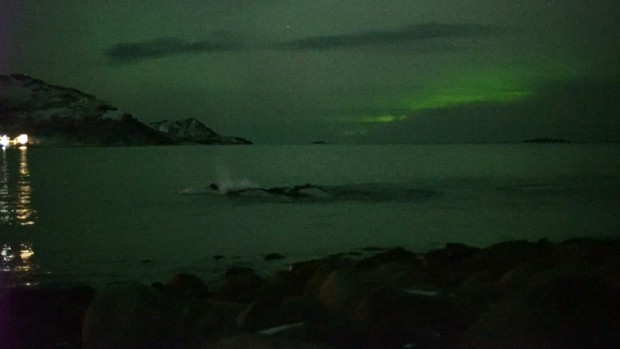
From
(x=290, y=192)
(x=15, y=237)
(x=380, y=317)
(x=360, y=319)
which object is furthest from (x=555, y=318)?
(x=290, y=192)

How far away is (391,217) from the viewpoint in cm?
3228

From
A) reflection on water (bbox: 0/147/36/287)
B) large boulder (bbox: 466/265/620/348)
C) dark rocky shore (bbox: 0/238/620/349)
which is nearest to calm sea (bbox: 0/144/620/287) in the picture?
reflection on water (bbox: 0/147/36/287)

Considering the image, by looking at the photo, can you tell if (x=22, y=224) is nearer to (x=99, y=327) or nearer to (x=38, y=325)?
(x=38, y=325)

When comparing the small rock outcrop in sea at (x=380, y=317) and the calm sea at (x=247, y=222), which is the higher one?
the small rock outcrop in sea at (x=380, y=317)

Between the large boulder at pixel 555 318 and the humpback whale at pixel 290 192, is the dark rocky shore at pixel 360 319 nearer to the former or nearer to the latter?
the large boulder at pixel 555 318

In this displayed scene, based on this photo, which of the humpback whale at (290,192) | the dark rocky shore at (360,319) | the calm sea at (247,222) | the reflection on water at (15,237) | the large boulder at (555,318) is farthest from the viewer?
the humpback whale at (290,192)

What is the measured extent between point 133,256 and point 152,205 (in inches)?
759

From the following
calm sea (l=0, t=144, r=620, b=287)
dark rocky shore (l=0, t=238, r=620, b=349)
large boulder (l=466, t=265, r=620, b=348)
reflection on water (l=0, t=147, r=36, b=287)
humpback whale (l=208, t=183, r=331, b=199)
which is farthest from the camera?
humpback whale (l=208, t=183, r=331, b=199)

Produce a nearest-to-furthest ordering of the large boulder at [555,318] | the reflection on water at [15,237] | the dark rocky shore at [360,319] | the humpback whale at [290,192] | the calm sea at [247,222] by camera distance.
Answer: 1. the large boulder at [555,318]
2. the dark rocky shore at [360,319]
3. the reflection on water at [15,237]
4. the calm sea at [247,222]
5. the humpback whale at [290,192]

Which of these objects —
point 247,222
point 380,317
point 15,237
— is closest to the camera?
point 380,317

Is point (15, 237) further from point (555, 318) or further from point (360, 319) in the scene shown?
point (555, 318)

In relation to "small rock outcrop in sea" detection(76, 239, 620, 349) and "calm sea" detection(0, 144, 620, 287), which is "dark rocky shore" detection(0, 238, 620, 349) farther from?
"calm sea" detection(0, 144, 620, 287)

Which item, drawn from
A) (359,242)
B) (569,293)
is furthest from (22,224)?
(569,293)

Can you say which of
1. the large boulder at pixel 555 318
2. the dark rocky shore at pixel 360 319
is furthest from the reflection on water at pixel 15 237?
the large boulder at pixel 555 318
